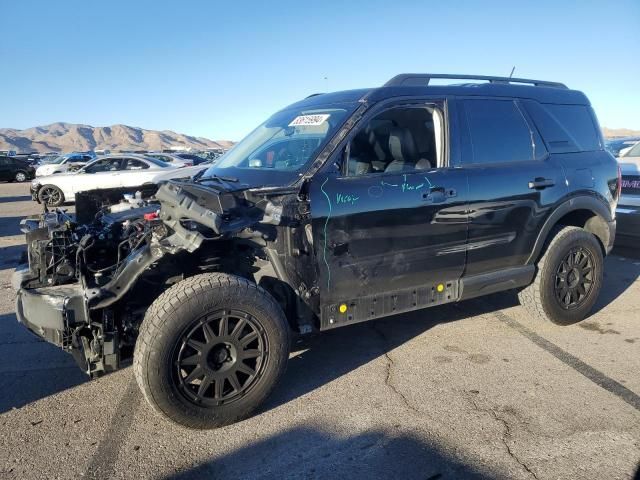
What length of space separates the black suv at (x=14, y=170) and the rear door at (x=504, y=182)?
99.0 feet

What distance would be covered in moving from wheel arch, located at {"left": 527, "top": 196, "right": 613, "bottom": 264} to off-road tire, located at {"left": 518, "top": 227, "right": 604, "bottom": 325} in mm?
96

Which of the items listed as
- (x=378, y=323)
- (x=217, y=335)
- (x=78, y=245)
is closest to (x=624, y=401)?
(x=378, y=323)

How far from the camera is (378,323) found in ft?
15.4

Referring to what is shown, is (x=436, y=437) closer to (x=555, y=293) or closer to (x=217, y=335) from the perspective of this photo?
(x=217, y=335)

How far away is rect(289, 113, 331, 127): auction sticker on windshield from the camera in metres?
3.61


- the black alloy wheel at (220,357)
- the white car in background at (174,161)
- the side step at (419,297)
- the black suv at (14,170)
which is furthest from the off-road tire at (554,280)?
the black suv at (14,170)

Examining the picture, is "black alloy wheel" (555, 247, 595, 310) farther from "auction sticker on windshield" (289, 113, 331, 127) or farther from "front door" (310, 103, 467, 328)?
"auction sticker on windshield" (289, 113, 331, 127)

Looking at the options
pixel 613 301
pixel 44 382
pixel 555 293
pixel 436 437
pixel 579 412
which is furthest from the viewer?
pixel 613 301

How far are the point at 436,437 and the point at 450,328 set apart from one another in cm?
181

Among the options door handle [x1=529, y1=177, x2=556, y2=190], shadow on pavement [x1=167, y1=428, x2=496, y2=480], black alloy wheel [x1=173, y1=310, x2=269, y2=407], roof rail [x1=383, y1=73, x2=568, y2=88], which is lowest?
shadow on pavement [x1=167, y1=428, x2=496, y2=480]

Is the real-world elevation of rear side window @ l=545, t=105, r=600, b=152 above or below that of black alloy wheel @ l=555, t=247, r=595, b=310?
above

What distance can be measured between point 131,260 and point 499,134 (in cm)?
309

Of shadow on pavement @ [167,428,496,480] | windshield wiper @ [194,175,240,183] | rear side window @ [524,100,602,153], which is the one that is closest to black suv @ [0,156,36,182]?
windshield wiper @ [194,175,240,183]

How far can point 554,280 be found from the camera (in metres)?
4.38
